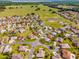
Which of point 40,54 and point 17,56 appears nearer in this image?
point 17,56

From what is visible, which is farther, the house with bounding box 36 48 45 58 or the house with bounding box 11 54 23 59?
the house with bounding box 36 48 45 58

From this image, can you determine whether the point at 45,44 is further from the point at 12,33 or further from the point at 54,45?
the point at 12,33

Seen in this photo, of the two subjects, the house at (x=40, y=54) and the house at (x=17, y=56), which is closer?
the house at (x=17, y=56)

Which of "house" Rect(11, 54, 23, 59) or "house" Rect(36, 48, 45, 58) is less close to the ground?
"house" Rect(11, 54, 23, 59)

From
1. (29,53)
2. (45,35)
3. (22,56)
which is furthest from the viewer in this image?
(45,35)

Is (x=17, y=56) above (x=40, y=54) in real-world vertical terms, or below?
above

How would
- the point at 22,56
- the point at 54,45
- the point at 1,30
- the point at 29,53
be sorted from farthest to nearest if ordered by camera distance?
the point at 1,30 < the point at 54,45 < the point at 29,53 < the point at 22,56

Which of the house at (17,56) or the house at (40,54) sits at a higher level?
the house at (17,56)

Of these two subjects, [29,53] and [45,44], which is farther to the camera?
[45,44]

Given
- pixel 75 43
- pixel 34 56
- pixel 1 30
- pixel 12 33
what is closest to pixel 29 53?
pixel 34 56

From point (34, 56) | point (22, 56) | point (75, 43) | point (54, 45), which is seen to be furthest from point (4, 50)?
point (75, 43)

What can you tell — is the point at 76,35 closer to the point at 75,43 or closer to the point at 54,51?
the point at 75,43
